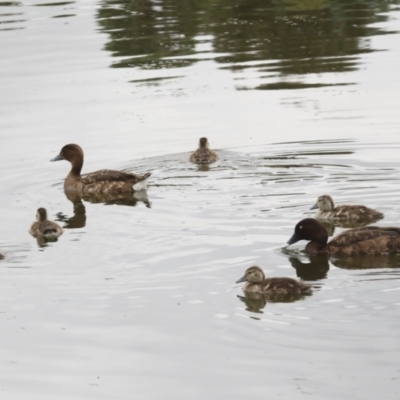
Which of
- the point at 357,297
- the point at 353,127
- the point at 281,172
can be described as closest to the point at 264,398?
the point at 357,297

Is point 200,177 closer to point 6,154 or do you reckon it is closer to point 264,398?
point 6,154

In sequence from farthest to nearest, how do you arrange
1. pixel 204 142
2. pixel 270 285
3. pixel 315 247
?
pixel 204 142, pixel 315 247, pixel 270 285

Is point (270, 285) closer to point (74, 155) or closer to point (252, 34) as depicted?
point (74, 155)

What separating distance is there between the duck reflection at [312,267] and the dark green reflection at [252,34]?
27.4 feet

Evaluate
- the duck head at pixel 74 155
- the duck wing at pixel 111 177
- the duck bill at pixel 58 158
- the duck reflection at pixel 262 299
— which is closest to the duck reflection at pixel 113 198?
the duck wing at pixel 111 177

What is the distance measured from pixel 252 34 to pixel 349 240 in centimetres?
1363

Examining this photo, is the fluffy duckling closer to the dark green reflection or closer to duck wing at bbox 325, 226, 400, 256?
duck wing at bbox 325, 226, 400, 256

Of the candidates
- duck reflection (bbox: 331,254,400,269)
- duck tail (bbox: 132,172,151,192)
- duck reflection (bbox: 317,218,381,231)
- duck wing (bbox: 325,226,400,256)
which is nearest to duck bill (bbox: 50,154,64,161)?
duck tail (bbox: 132,172,151,192)

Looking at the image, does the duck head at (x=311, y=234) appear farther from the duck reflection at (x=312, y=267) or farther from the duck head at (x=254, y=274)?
the duck head at (x=254, y=274)

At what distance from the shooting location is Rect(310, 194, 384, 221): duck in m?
13.1

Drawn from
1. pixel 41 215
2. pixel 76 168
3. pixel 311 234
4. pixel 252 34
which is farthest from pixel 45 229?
pixel 252 34

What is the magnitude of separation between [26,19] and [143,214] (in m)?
16.1

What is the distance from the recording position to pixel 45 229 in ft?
42.7

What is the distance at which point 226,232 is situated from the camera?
1259cm
